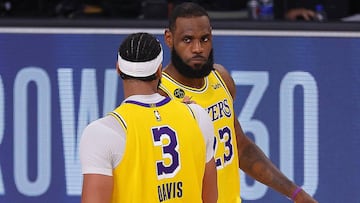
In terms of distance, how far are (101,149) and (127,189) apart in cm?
18

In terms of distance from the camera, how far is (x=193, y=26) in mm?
4902

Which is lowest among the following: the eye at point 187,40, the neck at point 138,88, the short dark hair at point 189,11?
the eye at point 187,40

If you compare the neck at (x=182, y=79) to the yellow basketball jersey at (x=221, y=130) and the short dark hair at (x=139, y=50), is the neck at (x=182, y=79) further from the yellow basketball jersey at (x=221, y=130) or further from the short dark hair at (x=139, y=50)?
the short dark hair at (x=139, y=50)

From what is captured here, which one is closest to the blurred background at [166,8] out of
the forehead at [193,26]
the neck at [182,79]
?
the neck at [182,79]

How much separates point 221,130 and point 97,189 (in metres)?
1.46

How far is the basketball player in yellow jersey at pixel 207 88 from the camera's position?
491 centimetres

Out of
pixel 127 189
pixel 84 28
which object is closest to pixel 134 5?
pixel 84 28

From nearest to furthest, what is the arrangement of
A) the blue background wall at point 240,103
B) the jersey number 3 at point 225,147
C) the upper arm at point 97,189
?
1. the upper arm at point 97,189
2. the jersey number 3 at point 225,147
3. the blue background wall at point 240,103

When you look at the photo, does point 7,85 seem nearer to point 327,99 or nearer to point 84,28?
point 84,28

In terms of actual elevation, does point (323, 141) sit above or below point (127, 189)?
below

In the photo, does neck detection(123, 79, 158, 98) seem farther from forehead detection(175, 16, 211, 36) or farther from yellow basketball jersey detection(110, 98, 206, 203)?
forehead detection(175, 16, 211, 36)

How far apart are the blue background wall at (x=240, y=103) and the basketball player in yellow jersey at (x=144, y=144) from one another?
2582 millimetres

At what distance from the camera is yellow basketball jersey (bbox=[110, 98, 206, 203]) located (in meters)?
3.73

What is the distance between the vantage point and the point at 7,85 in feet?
21.5
